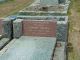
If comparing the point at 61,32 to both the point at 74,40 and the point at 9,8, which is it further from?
the point at 9,8

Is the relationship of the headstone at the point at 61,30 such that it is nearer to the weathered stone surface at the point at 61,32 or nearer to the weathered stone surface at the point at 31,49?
the weathered stone surface at the point at 61,32

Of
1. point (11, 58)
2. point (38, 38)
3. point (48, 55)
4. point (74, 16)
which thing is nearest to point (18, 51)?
point (11, 58)

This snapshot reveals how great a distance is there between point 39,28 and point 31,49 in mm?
1909

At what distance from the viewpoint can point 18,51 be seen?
27.6 feet

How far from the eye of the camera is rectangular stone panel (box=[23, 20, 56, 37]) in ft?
33.6

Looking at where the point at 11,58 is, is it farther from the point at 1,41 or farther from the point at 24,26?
the point at 24,26

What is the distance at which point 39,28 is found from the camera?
10.4m

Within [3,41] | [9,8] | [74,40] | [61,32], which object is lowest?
[74,40]

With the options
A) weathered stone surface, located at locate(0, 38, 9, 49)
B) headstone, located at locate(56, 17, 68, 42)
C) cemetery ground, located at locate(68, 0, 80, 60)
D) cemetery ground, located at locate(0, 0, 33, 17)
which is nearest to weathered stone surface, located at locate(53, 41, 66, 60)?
headstone, located at locate(56, 17, 68, 42)

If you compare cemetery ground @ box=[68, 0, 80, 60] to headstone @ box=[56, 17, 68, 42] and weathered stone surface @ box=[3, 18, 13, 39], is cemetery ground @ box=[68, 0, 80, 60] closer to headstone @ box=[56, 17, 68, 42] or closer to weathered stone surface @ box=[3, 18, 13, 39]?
headstone @ box=[56, 17, 68, 42]

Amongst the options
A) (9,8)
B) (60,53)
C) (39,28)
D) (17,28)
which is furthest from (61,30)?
(9,8)

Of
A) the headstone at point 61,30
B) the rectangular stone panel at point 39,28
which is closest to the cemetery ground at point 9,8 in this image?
the rectangular stone panel at point 39,28

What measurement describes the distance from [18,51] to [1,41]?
5.80 ft

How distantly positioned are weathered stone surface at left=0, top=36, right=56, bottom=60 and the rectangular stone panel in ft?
1.03
